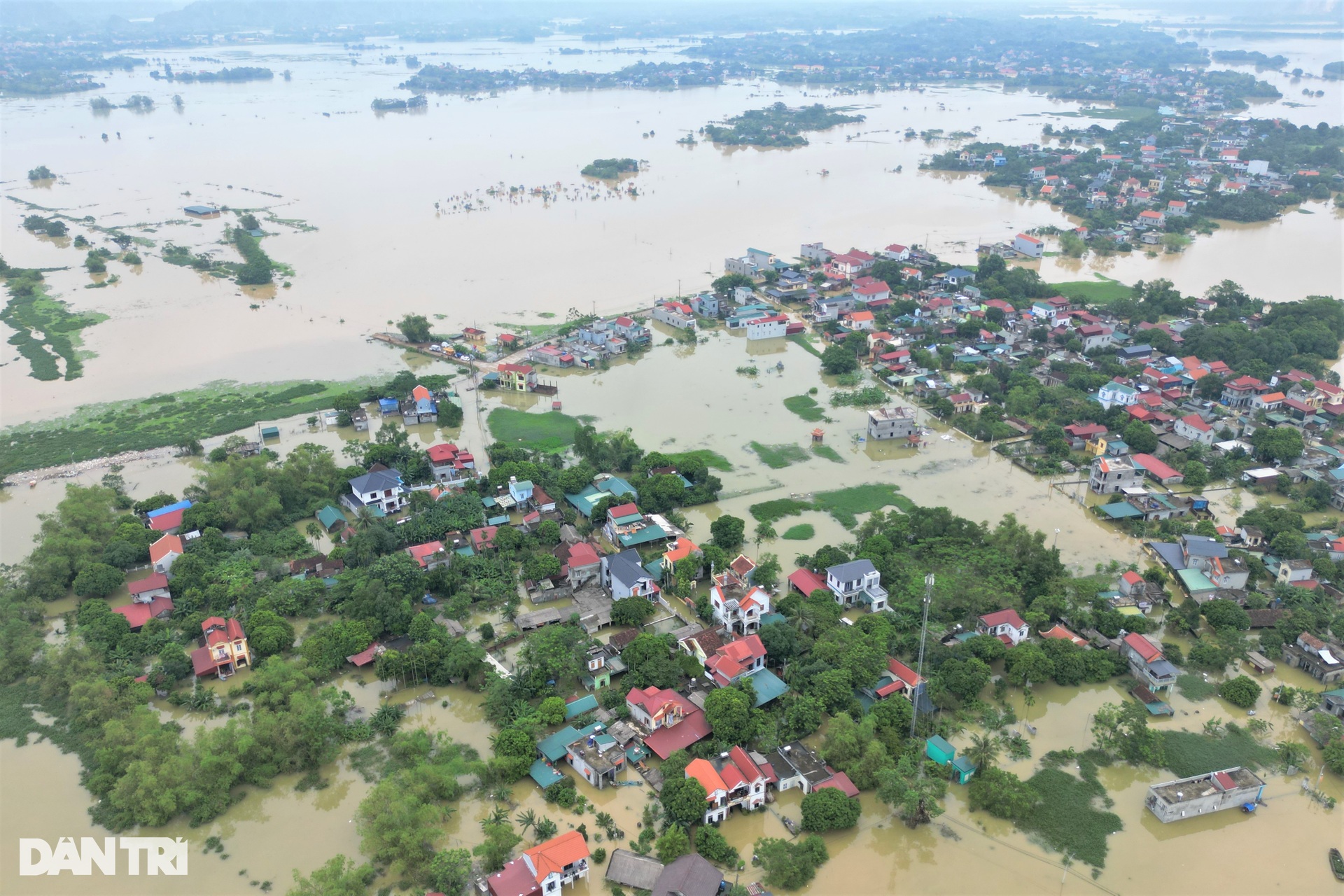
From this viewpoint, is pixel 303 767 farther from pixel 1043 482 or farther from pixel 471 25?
pixel 471 25

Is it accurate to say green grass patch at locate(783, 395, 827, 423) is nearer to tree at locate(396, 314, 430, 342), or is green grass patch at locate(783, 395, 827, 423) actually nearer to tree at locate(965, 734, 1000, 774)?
tree at locate(396, 314, 430, 342)

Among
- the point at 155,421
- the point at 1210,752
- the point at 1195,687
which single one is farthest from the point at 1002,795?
the point at 155,421

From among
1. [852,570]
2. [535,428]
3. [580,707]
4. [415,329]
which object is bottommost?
[535,428]

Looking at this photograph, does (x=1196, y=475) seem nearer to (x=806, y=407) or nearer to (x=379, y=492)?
(x=806, y=407)

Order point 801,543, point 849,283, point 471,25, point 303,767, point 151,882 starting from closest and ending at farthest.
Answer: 1. point 151,882
2. point 303,767
3. point 801,543
4. point 849,283
5. point 471,25

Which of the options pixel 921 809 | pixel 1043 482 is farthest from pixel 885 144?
pixel 921 809

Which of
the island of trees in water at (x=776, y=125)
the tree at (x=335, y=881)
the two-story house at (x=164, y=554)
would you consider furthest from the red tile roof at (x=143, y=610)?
the island of trees in water at (x=776, y=125)
